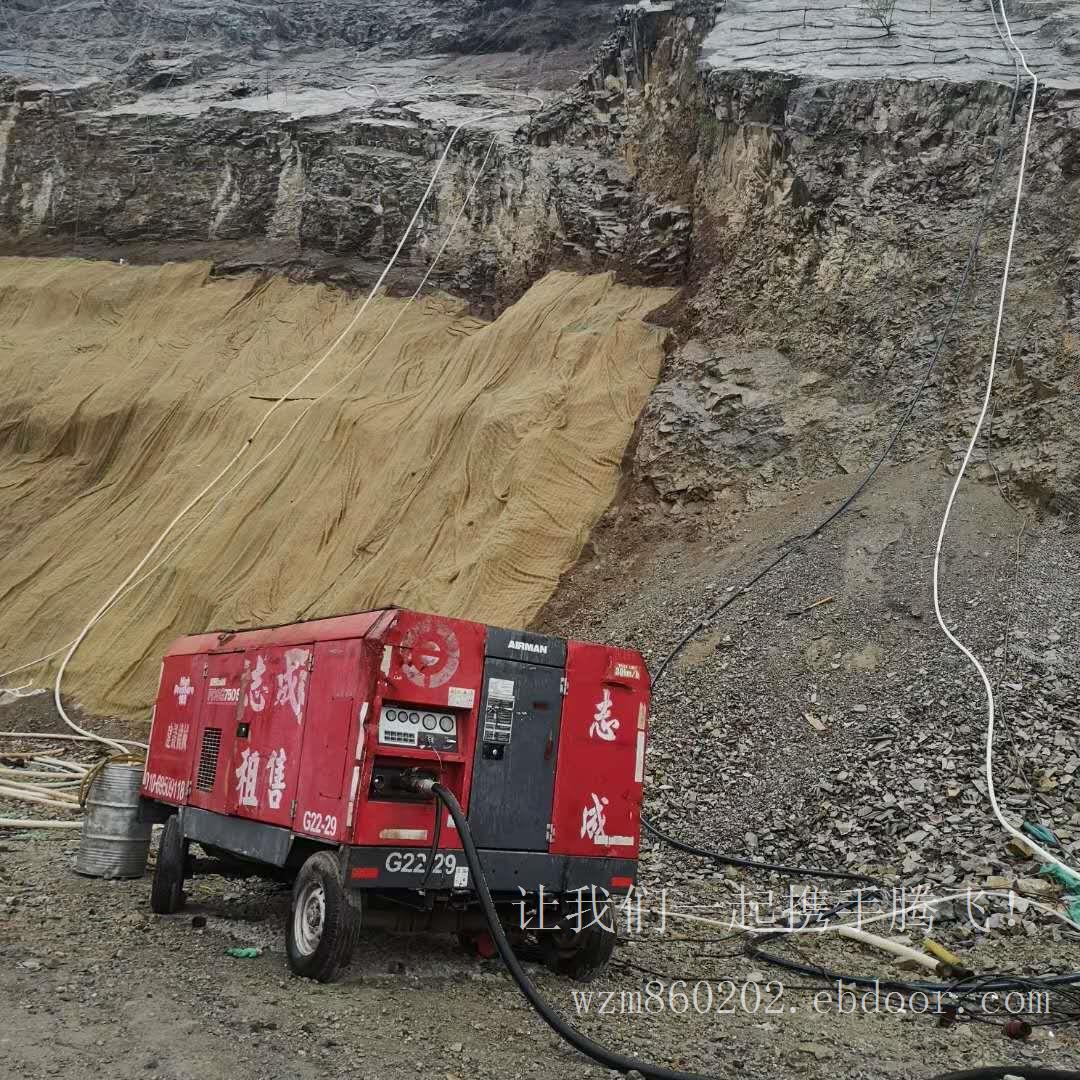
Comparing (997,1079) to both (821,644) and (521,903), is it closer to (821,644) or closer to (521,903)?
(521,903)

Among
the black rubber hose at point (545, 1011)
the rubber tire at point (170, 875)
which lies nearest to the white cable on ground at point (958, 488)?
the black rubber hose at point (545, 1011)

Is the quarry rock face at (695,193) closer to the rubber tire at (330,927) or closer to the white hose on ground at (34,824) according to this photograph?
the white hose on ground at (34,824)

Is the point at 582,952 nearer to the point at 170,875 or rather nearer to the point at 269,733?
the point at 269,733

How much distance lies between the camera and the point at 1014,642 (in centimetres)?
1045

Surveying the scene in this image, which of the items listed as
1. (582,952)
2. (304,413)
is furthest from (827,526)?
(304,413)

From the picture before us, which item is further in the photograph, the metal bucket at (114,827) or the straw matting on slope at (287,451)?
the straw matting on slope at (287,451)

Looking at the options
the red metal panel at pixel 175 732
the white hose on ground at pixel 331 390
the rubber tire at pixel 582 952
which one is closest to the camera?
the rubber tire at pixel 582 952

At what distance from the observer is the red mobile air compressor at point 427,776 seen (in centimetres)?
596

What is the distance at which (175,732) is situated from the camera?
845 cm

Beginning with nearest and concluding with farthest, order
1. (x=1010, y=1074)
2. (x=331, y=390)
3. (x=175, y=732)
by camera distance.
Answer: (x=1010, y=1074)
(x=175, y=732)
(x=331, y=390)

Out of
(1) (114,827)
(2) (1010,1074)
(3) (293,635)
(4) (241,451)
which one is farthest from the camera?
(4) (241,451)

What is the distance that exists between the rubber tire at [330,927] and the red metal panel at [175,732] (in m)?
2.30

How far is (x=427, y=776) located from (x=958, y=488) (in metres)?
8.80

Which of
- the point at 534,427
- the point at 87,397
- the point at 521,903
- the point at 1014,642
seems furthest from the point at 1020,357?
the point at 87,397
